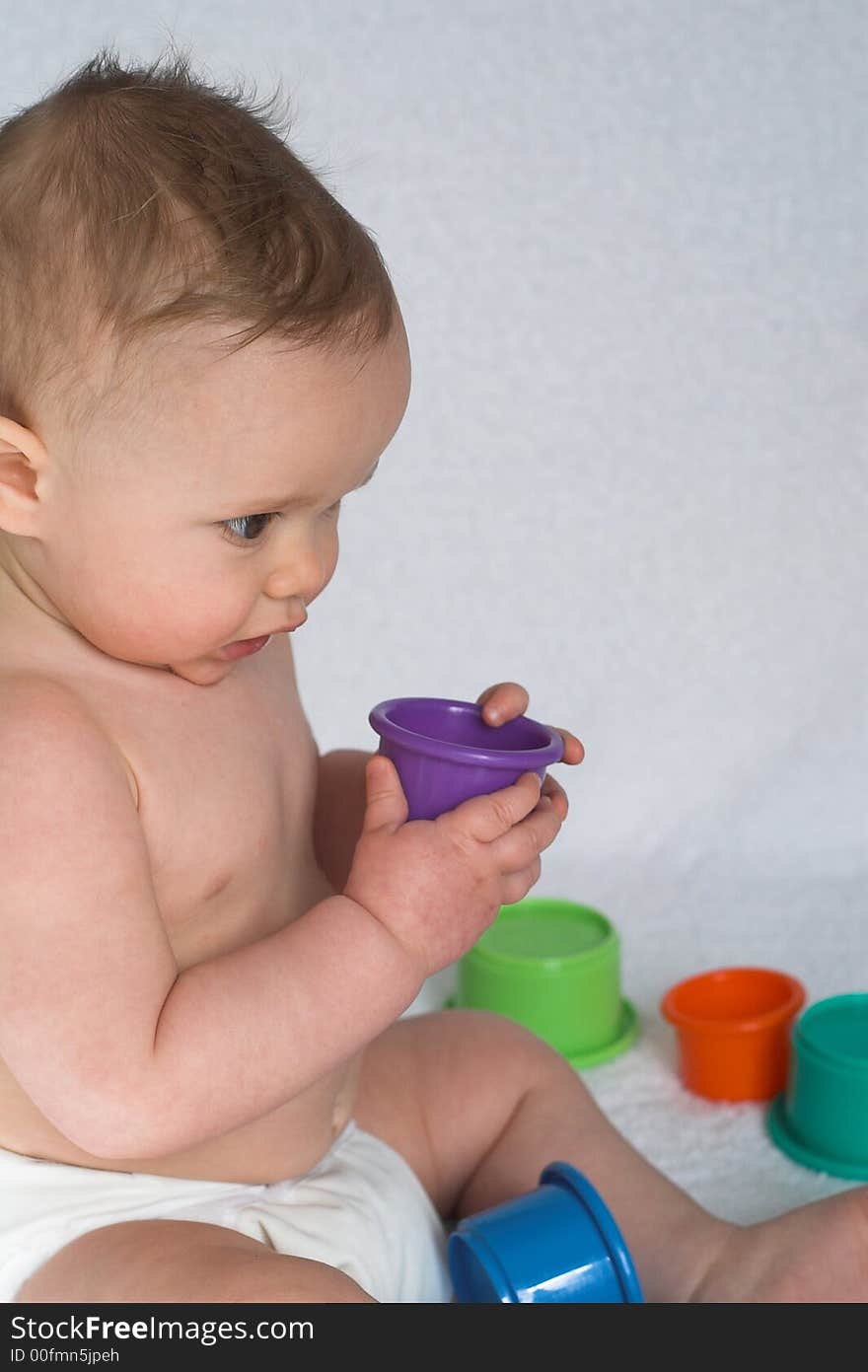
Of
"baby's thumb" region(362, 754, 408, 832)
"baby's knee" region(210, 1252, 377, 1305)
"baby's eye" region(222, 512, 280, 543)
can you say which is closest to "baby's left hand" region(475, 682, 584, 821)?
"baby's thumb" region(362, 754, 408, 832)

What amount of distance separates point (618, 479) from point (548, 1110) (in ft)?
2.98

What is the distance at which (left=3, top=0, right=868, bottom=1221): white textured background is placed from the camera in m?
1.99

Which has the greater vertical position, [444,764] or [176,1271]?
[444,764]

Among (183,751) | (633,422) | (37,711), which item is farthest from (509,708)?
(633,422)

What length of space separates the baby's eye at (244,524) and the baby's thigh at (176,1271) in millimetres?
428

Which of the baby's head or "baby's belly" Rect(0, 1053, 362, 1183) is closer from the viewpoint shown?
the baby's head

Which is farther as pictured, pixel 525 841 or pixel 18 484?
pixel 525 841

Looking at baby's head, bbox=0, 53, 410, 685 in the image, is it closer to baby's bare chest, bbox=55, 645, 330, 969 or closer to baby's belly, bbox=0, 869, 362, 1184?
baby's bare chest, bbox=55, 645, 330, 969

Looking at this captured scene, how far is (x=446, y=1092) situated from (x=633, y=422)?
3.11 feet

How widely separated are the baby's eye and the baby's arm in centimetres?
14

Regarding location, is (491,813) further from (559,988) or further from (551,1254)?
(559,988)

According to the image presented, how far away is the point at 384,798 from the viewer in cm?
113
